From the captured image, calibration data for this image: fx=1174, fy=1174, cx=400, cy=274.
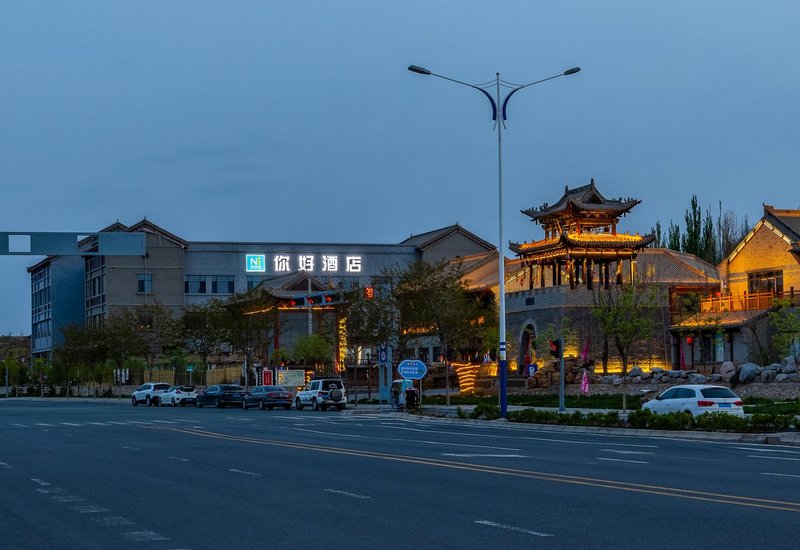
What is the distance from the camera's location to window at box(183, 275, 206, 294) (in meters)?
115

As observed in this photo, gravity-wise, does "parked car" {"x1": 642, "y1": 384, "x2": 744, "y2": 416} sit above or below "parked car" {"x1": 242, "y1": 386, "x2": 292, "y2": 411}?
above

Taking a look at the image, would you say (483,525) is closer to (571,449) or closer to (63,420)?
(571,449)

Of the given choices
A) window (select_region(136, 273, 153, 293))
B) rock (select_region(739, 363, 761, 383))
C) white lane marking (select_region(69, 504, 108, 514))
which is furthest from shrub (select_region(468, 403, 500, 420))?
window (select_region(136, 273, 153, 293))

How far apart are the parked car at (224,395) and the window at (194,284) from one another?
1906 inches

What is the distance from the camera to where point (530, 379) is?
6562 centimetres

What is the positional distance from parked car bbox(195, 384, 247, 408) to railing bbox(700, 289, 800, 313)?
27.2 meters

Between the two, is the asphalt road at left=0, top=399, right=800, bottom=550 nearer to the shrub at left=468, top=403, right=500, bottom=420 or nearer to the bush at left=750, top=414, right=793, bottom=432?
the bush at left=750, top=414, right=793, bottom=432

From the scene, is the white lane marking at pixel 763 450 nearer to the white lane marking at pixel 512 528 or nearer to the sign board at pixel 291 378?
the white lane marking at pixel 512 528

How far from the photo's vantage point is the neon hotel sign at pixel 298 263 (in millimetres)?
114625

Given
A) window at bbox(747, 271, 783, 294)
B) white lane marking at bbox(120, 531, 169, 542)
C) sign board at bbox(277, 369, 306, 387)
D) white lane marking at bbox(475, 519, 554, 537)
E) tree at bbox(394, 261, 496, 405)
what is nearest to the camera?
white lane marking at bbox(475, 519, 554, 537)

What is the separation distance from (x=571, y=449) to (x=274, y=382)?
51.6 metres

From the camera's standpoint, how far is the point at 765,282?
6862 centimetres

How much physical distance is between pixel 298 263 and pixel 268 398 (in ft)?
174

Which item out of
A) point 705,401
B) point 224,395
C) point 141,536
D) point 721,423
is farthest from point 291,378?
point 141,536
